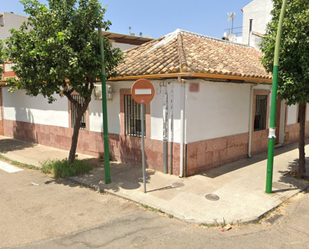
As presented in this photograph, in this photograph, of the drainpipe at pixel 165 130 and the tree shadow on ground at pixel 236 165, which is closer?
the drainpipe at pixel 165 130

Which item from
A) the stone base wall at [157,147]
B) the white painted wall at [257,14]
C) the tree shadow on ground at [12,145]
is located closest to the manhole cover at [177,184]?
the stone base wall at [157,147]

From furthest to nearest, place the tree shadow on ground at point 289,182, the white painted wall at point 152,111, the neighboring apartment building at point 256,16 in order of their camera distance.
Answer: the neighboring apartment building at point 256,16, the white painted wall at point 152,111, the tree shadow on ground at point 289,182

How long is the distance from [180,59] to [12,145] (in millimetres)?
9316

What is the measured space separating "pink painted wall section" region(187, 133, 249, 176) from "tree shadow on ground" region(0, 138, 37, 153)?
801cm

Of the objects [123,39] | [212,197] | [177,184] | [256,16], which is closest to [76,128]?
[177,184]

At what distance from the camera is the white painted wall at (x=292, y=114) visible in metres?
12.0

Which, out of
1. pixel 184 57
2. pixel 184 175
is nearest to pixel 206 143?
pixel 184 175

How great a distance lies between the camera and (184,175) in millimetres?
7332

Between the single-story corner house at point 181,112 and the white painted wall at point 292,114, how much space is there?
94.7 inches

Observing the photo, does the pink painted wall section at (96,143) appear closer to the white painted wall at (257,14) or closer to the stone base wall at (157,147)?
the stone base wall at (157,147)

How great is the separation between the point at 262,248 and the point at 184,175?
3.36 metres

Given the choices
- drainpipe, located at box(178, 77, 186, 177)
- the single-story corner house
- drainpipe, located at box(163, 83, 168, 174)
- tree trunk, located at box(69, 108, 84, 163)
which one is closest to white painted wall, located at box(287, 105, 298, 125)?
the single-story corner house

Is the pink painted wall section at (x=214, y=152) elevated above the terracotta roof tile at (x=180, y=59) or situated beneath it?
situated beneath

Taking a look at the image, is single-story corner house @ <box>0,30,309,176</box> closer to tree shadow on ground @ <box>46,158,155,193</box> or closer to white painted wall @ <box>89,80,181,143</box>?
white painted wall @ <box>89,80,181,143</box>
